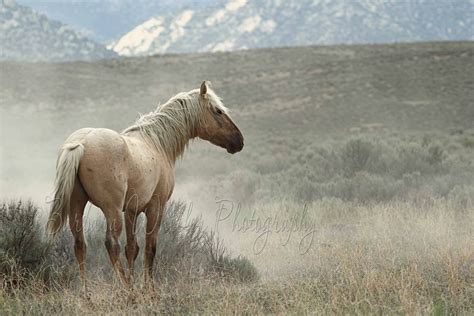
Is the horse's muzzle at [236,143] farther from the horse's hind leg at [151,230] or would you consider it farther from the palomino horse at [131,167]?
the horse's hind leg at [151,230]

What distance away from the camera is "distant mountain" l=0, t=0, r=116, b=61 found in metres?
82.0

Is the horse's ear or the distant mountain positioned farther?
the distant mountain

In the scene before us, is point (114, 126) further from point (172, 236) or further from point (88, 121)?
point (172, 236)

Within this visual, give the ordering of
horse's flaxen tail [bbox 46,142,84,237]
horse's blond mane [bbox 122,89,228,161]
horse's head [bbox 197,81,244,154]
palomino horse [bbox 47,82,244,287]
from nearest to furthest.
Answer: horse's flaxen tail [bbox 46,142,84,237], palomino horse [bbox 47,82,244,287], horse's blond mane [bbox 122,89,228,161], horse's head [bbox 197,81,244,154]

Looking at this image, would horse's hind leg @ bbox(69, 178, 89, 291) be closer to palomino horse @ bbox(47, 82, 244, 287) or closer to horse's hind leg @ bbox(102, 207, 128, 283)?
palomino horse @ bbox(47, 82, 244, 287)

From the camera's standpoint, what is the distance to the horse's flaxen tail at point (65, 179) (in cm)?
662

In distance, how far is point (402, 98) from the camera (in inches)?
1631

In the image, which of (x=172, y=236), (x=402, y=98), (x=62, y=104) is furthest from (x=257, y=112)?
(x=172, y=236)

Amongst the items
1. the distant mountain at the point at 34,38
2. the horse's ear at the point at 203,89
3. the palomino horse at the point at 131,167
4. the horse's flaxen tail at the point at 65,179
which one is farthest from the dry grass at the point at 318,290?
the distant mountain at the point at 34,38

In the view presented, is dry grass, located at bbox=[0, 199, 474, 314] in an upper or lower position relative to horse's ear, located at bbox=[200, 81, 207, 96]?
lower

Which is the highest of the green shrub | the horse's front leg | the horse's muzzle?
the horse's muzzle

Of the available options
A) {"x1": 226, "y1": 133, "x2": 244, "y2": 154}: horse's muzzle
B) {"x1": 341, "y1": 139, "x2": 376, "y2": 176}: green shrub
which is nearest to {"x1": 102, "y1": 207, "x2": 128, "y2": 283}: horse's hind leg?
{"x1": 226, "y1": 133, "x2": 244, "y2": 154}: horse's muzzle

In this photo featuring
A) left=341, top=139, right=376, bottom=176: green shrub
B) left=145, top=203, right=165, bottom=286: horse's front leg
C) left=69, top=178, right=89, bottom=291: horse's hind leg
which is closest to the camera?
left=69, top=178, right=89, bottom=291: horse's hind leg

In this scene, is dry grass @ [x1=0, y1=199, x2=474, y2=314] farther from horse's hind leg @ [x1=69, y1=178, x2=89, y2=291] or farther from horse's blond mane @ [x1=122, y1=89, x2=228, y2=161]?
horse's blond mane @ [x1=122, y1=89, x2=228, y2=161]
